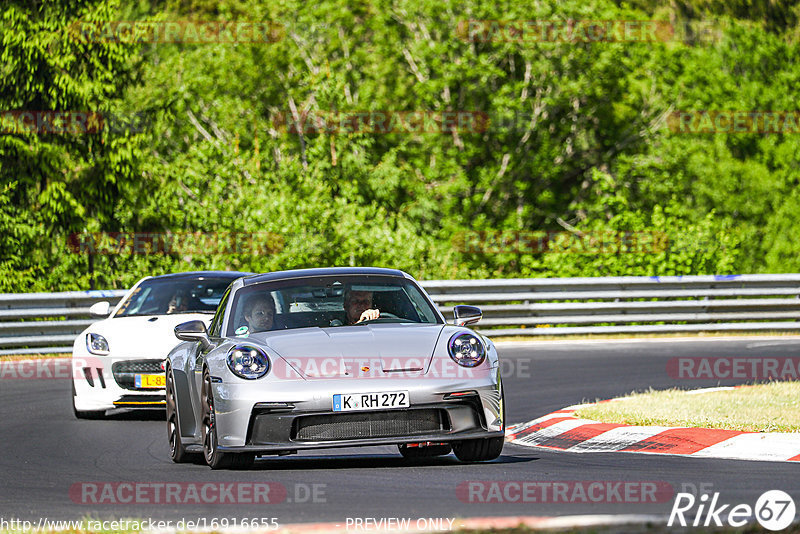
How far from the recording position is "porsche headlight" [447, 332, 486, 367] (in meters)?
8.54

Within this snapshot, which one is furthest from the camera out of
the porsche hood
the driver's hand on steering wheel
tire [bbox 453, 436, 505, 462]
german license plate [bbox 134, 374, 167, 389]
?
german license plate [bbox 134, 374, 167, 389]

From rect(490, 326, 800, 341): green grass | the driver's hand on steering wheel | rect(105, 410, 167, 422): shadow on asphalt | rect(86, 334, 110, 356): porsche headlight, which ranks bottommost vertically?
rect(490, 326, 800, 341): green grass

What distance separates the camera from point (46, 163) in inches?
1024

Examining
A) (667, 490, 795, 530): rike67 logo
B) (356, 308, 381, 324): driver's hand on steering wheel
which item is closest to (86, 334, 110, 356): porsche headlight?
(356, 308, 381, 324): driver's hand on steering wheel

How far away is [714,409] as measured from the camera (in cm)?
1133

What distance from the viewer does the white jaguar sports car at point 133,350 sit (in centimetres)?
1284

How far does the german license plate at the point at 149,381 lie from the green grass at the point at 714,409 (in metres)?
3.86

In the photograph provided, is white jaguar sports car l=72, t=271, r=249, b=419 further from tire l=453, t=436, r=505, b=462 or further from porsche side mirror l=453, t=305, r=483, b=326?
tire l=453, t=436, r=505, b=462

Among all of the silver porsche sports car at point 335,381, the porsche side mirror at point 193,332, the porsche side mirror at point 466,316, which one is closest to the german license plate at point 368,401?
the silver porsche sports car at point 335,381

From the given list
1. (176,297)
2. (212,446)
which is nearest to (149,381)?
(176,297)

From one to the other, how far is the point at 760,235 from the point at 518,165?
27.9ft

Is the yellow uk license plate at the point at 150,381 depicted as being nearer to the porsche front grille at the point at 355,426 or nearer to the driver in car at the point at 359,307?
the driver in car at the point at 359,307

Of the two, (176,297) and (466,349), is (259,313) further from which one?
(176,297)

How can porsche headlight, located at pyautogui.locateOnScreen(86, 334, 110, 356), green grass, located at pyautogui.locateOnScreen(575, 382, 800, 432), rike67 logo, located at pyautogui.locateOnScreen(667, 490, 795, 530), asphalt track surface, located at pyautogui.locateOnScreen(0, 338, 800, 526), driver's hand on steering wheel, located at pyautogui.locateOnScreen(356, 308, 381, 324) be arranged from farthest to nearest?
porsche headlight, located at pyautogui.locateOnScreen(86, 334, 110, 356) → green grass, located at pyautogui.locateOnScreen(575, 382, 800, 432) → driver's hand on steering wheel, located at pyautogui.locateOnScreen(356, 308, 381, 324) → asphalt track surface, located at pyautogui.locateOnScreen(0, 338, 800, 526) → rike67 logo, located at pyautogui.locateOnScreen(667, 490, 795, 530)
